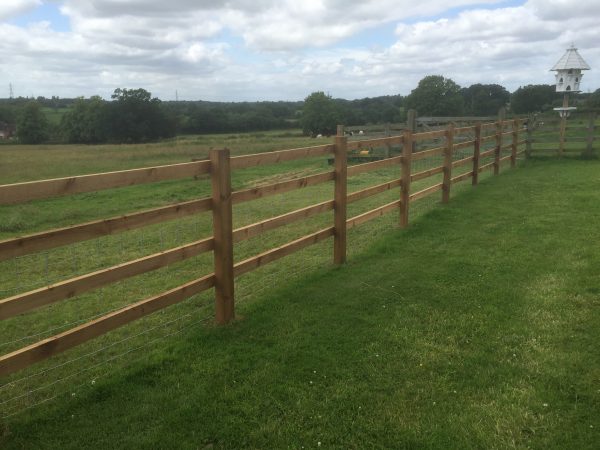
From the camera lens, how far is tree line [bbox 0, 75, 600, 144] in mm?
60250

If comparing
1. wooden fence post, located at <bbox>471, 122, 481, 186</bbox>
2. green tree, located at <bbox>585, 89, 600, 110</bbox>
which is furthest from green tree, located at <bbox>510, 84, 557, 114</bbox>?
wooden fence post, located at <bbox>471, 122, 481, 186</bbox>

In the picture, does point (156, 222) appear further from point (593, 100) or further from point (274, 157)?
point (593, 100)

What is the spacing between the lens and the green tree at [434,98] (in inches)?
2399

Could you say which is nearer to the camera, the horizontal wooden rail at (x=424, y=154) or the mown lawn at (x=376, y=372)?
the mown lawn at (x=376, y=372)

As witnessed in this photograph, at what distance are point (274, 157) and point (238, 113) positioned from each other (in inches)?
2857

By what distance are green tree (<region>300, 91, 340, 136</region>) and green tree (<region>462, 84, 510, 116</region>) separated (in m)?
21.4

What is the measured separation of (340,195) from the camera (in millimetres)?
5879

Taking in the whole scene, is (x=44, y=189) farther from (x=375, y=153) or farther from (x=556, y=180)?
(x=375, y=153)

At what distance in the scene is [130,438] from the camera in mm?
A: 2859

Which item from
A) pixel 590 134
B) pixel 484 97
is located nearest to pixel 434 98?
pixel 484 97

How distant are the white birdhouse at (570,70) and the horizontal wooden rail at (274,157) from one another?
17.1 meters

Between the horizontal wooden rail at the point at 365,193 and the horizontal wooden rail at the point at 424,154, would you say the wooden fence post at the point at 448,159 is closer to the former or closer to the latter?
the horizontal wooden rail at the point at 424,154

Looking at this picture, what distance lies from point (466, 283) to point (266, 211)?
18.5 ft

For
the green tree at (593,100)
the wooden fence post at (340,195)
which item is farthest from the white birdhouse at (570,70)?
the green tree at (593,100)
